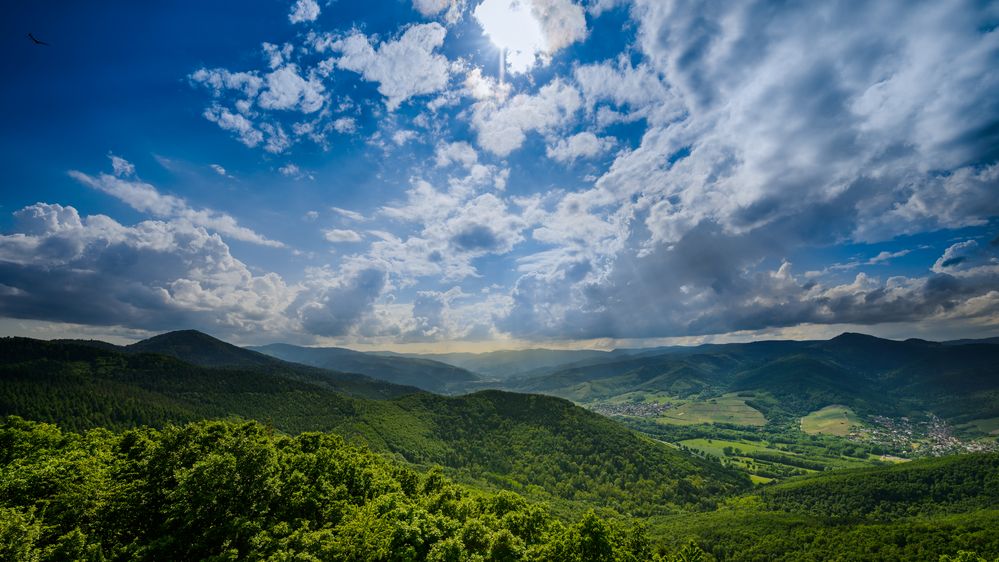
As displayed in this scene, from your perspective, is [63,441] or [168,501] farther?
[63,441]

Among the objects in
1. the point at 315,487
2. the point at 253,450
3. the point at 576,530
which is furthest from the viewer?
the point at 315,487

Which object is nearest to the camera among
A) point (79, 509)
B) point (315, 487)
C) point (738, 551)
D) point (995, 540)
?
point (79, 509)

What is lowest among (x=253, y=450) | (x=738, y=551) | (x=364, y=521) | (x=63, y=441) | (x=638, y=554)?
(x=738, y=551)

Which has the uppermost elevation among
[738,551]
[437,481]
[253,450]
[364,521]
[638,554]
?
[253,450]

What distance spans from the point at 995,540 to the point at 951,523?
33986mm

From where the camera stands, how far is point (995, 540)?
463 ft

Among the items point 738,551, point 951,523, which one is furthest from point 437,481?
point 951,523

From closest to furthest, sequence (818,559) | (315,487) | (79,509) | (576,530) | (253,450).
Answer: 1. (79,509)
2. (576,530)
3. (253,450)
4. (315,487)
5. (818,559)

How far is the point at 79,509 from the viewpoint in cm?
4200

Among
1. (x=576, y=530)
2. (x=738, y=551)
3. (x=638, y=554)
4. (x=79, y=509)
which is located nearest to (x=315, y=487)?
(x=79, y=509)

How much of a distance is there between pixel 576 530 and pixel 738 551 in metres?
175

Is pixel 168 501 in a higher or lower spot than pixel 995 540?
higher

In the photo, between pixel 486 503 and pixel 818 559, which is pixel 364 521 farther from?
pixel 818 559

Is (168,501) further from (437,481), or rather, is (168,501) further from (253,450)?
(437,481)
